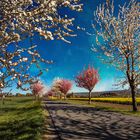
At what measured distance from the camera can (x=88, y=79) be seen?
5825cm

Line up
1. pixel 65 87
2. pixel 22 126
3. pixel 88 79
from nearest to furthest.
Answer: pixel 22 126
pixel 88 79
pixel 65 87

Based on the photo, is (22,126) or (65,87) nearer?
(22,126)

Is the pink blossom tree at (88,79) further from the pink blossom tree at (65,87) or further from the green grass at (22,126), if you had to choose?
the pink blossom tree at (65,87)

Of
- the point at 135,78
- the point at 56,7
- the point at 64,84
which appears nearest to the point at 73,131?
the point at 56,7

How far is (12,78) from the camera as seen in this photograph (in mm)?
7145

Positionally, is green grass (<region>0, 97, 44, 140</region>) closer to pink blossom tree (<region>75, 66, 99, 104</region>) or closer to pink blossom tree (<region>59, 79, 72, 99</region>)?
pink blossom tree (<region>75, 66, 99, 104</region>)

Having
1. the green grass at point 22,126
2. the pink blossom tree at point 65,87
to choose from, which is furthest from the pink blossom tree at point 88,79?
the pink blossom tree at point 65,87

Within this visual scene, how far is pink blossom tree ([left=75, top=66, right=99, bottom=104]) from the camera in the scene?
57.7 m

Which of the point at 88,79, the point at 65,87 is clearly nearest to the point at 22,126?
the point at 88,79

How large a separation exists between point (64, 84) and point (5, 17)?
93.3 metres

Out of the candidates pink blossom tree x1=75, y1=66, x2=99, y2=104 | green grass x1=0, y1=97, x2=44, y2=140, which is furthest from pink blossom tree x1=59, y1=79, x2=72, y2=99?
green grass x1=0, y1=97, x2=44, y2=140

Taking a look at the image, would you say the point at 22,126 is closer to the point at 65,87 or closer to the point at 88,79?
the point at 88,79

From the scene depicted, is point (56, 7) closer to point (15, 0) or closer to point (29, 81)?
point (15, 0)

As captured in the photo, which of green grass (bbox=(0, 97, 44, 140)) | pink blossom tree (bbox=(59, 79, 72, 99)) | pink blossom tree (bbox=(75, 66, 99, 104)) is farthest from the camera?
pink blossom tree (bbox=(59, 79, 72, 99))
